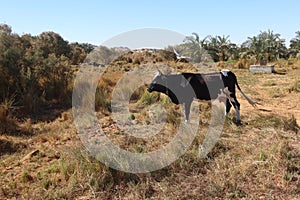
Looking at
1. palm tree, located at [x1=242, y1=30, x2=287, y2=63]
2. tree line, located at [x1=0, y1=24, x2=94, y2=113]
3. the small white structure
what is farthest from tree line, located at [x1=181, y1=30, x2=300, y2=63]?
tree line, located at [x1=0, y1=24, x2=94, y2=113]

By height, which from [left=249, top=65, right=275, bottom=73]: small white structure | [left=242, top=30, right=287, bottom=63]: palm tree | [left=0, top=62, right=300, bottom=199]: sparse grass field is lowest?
[left=0, top=62, right=300, bottom=199]: sparse grass field

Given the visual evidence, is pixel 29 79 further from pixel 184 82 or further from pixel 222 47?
pixel 222 47

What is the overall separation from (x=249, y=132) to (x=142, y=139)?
1.96 metres

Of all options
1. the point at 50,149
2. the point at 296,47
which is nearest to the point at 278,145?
the point at 50,149

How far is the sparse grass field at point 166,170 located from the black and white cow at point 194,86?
958 millimetres

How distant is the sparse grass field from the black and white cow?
96 cm

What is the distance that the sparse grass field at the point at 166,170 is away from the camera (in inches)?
127

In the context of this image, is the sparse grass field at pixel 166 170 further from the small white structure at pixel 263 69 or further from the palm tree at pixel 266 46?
the palm tree at pixel 266 46

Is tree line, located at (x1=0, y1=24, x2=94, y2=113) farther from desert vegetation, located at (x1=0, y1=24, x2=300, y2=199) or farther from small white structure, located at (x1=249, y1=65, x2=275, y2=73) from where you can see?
small white structure, located at (x1=249, y1=65, x2=275, y2=73)

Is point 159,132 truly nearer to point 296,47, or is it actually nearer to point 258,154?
point 258,154

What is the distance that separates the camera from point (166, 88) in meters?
6.28

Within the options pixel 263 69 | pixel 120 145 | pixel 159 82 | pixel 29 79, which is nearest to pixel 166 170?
pixel 120 145

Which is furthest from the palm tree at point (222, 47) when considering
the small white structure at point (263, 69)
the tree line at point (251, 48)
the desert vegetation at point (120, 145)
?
the desert vegetation at point (120, 145)

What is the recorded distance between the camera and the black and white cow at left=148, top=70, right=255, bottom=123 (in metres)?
6.18
